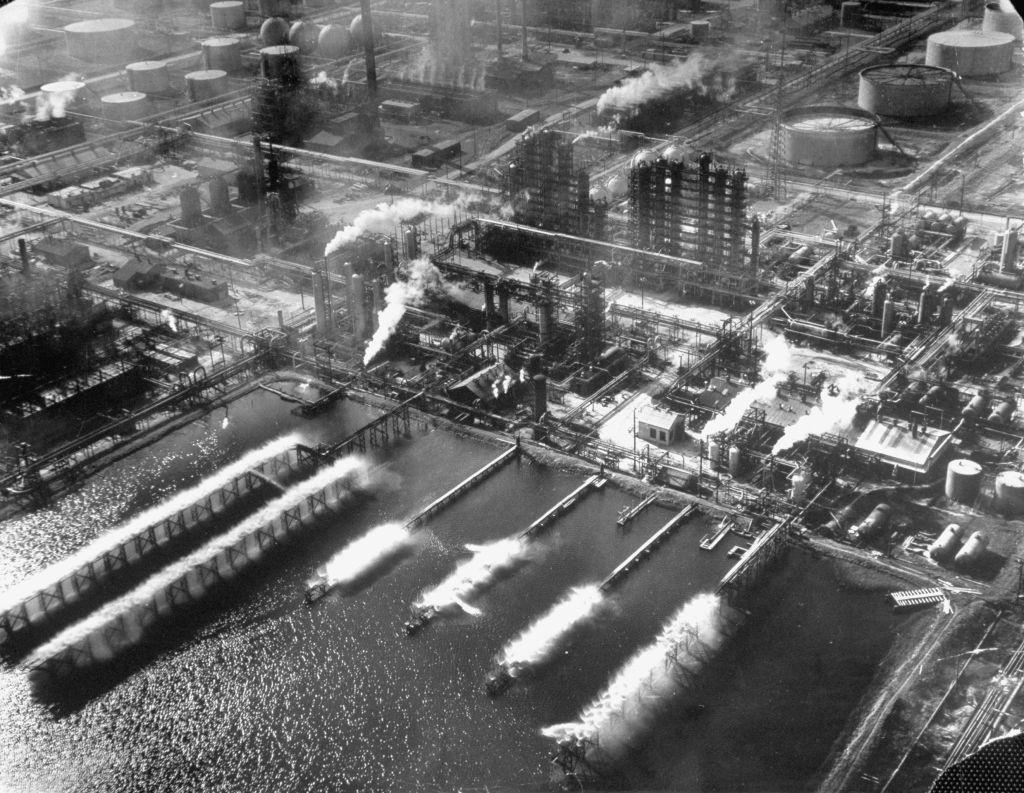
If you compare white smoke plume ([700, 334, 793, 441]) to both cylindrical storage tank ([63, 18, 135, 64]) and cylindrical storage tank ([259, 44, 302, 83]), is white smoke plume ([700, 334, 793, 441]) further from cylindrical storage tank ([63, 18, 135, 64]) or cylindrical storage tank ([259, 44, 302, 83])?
cylindrical storage tank ([63, 18, 135, 64])

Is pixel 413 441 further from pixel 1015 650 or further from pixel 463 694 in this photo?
pixel 1015 650

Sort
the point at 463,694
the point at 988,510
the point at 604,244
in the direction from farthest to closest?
the point at 604,244, the point at 988,510, the point at 463,694

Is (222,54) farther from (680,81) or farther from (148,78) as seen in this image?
(680,81)

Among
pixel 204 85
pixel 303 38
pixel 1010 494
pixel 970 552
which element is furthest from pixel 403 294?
pixel 303 38

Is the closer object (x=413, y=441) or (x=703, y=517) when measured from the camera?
(x=703, y=517)

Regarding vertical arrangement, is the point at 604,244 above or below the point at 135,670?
above

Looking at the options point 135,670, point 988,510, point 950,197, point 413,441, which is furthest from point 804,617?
point 950,197

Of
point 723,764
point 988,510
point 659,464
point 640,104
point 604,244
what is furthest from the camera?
point 640,104
